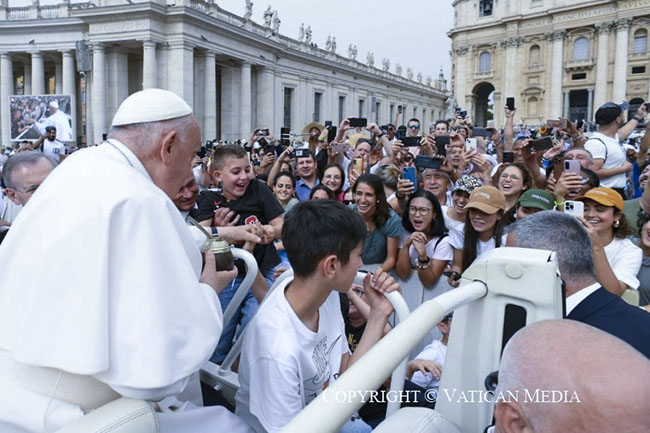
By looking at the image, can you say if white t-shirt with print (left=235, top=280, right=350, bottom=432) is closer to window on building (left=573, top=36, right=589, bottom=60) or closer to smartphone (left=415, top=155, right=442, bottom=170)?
smartphone (left=415, top=155, right=442, bottom=170)

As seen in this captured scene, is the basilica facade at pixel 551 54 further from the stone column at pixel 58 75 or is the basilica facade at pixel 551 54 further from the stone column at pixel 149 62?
the stone column at pixel 58 75

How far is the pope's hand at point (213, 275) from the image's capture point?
2.15 m

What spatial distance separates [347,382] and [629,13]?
59.1 metres

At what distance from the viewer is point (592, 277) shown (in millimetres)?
2236

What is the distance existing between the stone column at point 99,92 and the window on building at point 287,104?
558 inches

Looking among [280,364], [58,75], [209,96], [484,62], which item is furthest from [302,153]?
[484,62]

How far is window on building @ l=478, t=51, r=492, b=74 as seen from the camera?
190 ft

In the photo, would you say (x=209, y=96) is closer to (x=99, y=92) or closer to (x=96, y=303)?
(x=99, y=92)

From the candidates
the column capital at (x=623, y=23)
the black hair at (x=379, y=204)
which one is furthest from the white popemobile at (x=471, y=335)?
the column capital at (x=623, y=23)

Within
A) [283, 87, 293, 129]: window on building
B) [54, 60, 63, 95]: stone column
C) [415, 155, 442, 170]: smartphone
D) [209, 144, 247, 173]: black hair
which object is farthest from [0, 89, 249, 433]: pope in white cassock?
[54, 60, 63, 95]: stone column

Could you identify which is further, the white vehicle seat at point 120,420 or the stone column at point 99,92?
the stone column at point 99,92

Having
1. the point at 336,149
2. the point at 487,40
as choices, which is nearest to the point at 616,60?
the point at 487,40

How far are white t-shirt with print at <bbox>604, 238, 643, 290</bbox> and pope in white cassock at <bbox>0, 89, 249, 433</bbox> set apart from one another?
2920 millimetres

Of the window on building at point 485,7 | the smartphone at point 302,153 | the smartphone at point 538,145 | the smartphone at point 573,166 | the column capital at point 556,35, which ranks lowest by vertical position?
the smartphone at point 573,166
